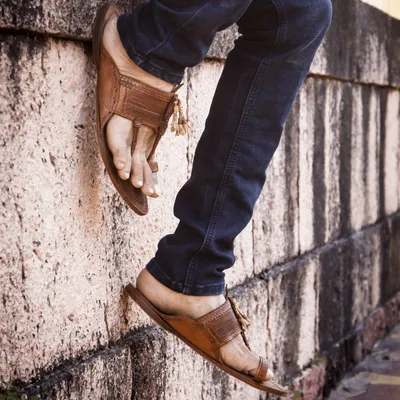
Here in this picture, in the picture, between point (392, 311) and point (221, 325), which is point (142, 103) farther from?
point (392, 311)

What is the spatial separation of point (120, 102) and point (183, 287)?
557 mm

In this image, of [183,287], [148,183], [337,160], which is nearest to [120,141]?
[148,183]

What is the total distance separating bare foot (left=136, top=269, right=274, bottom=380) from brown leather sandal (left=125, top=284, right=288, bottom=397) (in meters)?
A: 0.01

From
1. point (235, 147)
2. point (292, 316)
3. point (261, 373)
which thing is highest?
point (235, 147)

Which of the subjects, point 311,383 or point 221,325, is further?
point 311,383

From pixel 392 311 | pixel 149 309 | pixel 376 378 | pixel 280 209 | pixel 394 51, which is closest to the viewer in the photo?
pixel 149 309

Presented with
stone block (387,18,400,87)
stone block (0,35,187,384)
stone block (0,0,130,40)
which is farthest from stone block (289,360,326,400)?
stone block (387,18,400,87)

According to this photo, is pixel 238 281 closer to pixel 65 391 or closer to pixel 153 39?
pixel 65 391

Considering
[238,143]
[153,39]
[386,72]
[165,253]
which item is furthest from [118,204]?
[386,72]

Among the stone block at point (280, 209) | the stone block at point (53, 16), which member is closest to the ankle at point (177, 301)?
the stone block at point (53, 16)

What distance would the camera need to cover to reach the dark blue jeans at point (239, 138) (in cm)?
228

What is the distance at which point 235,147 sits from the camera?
7.52 feet

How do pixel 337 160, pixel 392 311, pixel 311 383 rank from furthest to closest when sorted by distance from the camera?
pixel 392 311
pixel 337 160
pixel 311 383

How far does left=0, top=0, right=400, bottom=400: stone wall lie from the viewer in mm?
2098
